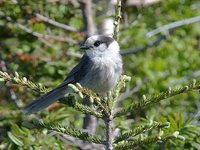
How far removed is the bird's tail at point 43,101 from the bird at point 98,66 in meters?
0.36

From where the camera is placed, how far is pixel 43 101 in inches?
114

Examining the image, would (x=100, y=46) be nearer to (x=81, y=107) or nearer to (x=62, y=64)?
(x=62, y=64)

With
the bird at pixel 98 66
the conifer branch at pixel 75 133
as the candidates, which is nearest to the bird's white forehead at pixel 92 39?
the bird at pixel 98 66

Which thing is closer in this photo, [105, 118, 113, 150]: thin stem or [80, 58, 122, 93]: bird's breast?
[105, 118, 113, 150]: thin stem

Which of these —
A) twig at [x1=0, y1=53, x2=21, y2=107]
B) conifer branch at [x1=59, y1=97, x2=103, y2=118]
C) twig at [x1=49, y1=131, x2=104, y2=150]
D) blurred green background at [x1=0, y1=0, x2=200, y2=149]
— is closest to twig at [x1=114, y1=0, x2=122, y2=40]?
conifer branch at [x1=59, y1=97, x2=103, y2=118]

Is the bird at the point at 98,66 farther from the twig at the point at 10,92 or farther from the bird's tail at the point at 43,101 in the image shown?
the twig at the point at 10,92

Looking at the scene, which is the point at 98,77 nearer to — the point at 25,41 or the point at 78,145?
the point at 78,145

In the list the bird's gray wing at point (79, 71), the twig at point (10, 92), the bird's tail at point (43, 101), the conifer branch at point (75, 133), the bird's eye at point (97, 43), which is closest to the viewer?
the conifer branch at point (75, 133)

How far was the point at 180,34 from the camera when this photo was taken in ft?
19.8

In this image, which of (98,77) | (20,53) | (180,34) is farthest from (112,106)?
(180,34)

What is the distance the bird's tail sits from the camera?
2.79 metres

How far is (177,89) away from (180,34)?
3998 millimetres

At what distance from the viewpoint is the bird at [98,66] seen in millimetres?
3449

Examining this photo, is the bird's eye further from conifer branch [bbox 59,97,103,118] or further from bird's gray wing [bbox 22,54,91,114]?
conifer branch [bbox 59,97,103,118]
